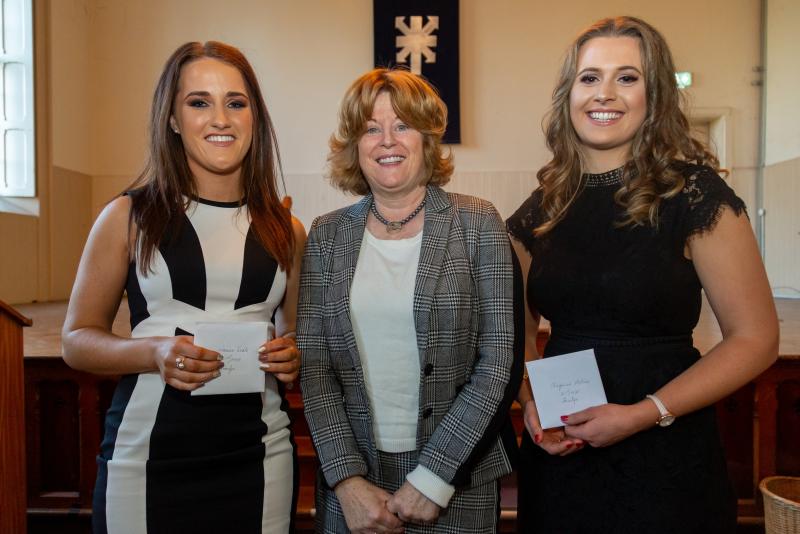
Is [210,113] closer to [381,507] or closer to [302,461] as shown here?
→ [381,507]

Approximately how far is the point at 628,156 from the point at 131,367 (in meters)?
1.21

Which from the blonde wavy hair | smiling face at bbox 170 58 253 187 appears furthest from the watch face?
smiling face at bbox 170 58 253 187

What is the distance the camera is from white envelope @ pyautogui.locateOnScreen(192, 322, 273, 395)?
1.25 meters

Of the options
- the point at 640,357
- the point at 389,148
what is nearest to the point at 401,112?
the point at 389,148

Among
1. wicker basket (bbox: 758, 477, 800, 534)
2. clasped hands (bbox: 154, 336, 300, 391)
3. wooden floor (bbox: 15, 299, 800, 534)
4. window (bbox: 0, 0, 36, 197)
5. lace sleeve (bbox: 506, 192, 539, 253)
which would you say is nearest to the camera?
clasped hands (bbox: 154, 336, 300, 391)

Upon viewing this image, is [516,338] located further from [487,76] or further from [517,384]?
[487,76]

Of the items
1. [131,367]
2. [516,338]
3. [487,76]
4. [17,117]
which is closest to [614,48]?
[516,338]

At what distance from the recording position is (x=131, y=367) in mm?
1310

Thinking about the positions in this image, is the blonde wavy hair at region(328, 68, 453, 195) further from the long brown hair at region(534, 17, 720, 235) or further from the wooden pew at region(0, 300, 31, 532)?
the wooden pew at region(0, 300, 31, 532)

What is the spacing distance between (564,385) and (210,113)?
1.00 metres

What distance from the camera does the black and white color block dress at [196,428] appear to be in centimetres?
130

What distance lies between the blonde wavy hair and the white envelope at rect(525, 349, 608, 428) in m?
0.53

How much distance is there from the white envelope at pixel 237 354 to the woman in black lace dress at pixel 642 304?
622 millimetres

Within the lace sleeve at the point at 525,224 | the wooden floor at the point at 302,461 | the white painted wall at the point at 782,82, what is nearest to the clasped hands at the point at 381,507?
the lace sleeve at the point at 525,224
